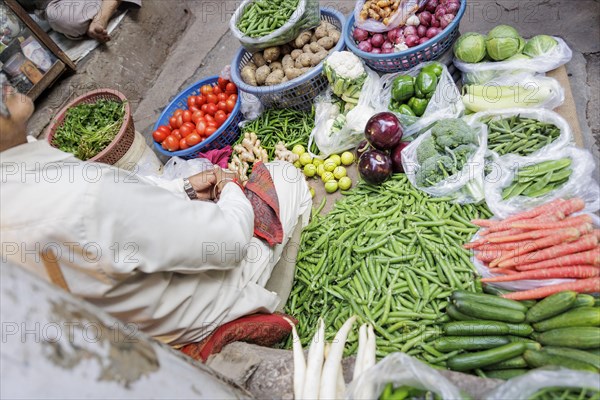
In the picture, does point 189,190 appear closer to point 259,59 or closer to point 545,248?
point 259,59

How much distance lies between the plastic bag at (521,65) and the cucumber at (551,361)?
2237 millimetres

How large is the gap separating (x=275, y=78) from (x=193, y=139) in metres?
0.95

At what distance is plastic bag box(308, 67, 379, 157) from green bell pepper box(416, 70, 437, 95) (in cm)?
42

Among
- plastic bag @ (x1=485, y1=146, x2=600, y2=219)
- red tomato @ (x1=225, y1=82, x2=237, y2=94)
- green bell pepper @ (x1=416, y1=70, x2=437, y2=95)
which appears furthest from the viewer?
red tomato @ (x1=225, y1=82, x2=237, y2=94)

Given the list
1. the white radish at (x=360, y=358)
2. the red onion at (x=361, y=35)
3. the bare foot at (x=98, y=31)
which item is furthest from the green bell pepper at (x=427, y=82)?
the bare foot at (x=98, y=31)

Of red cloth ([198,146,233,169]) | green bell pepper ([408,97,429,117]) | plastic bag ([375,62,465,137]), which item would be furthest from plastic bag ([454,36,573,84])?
red cloth ([198,146,233,169])

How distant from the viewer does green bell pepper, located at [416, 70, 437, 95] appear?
3352 millimetres

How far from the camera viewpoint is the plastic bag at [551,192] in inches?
102

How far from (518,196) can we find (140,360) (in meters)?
2.45

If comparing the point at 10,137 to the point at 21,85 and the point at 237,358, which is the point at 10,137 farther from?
the point at 21,85

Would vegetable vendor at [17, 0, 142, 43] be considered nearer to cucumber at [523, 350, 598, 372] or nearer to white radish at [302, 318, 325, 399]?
white radish at [302, 318, 325, 399]

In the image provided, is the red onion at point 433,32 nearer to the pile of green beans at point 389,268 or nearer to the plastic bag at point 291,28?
the plastic bag at point 291,28

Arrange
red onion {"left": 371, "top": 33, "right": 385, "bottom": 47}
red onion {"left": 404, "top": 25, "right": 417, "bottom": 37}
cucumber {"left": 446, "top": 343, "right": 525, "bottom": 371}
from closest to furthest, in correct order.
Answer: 1. cucumber {"left": 446, "top": 343, "right": 525, "bottom": 371}
2. red onion {"left": 404, "top": 25, "right": 417, "bottom": 37}
3. red onion {"left": 371, "top": 33, "right": 385, "bottom": 47}

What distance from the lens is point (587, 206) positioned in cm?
260
